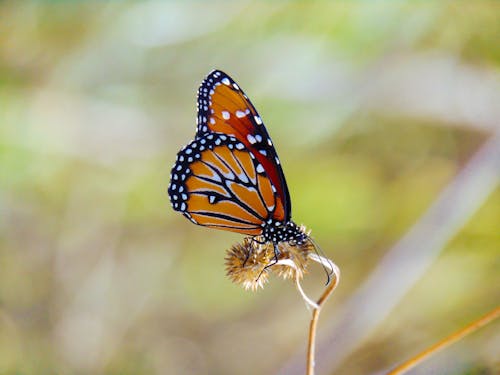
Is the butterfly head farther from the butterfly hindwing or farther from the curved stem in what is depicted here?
the curved stem

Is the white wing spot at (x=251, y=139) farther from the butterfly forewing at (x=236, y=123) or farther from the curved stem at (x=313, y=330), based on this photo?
the curved stem at (x=313, y=330)

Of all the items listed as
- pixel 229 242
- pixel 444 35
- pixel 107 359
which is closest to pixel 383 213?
pixel 229 242

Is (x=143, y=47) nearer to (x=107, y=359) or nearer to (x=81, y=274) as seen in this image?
(x=81, y=274)

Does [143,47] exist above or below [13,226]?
above

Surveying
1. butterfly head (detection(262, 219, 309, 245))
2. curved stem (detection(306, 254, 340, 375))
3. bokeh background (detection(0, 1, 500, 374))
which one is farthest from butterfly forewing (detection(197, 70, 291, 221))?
bokeh background (detection(0, 1, 500, 374))

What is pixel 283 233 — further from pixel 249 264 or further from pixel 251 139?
pixel 251 139
